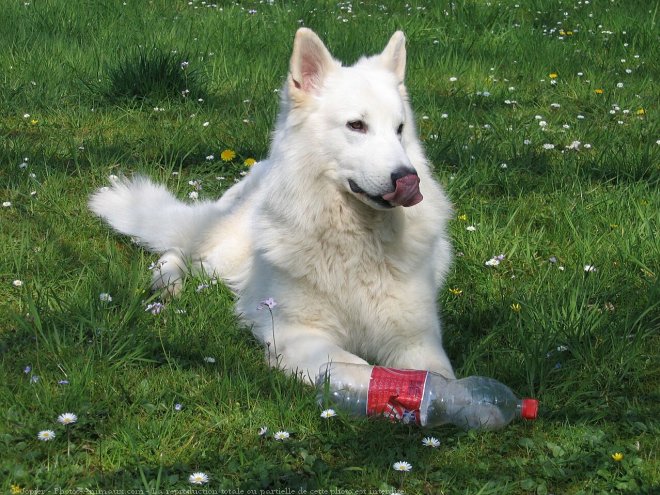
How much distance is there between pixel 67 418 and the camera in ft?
8.48

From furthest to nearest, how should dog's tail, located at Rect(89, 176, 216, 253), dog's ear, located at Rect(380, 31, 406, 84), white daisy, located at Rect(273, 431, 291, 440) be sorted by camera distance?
dog's tail, located at Rect(89, 176, 216, 253) < dog's ear, located at Rect(380, 31, 406, 84) < white daisy, located at Rect(273, 431, 291, 440)

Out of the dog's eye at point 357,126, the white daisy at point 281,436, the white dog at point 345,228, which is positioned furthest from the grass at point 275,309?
the dog's eye at point 357,126

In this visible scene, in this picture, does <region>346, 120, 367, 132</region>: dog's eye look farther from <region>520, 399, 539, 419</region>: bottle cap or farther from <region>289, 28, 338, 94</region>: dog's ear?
<region>520, 399, 539, 419</region>: bottle cap

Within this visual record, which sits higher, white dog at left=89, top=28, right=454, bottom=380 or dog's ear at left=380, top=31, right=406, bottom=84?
dog's ear at left=380, top=31, right=406, bottom=84

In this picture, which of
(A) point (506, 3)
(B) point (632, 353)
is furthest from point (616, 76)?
(B) point (632, 353)

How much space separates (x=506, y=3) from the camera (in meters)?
8.16

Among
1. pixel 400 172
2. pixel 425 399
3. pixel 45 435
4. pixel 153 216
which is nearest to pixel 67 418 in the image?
pixel 45 435

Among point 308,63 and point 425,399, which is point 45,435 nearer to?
point 425,399

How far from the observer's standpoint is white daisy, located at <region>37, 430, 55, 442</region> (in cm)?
252

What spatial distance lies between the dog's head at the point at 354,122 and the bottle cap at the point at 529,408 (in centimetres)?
80

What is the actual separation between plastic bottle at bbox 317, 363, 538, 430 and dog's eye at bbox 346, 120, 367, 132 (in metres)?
0.89

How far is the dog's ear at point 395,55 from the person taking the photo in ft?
11.4

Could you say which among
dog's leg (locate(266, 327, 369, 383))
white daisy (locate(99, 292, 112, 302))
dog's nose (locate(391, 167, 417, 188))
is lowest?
dog's leg (locate(266, 327, 369, 383))

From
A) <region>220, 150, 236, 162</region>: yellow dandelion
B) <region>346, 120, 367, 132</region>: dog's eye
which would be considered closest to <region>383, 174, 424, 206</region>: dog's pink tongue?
<region>346, 120, 367, 132</region>: dog's eye
